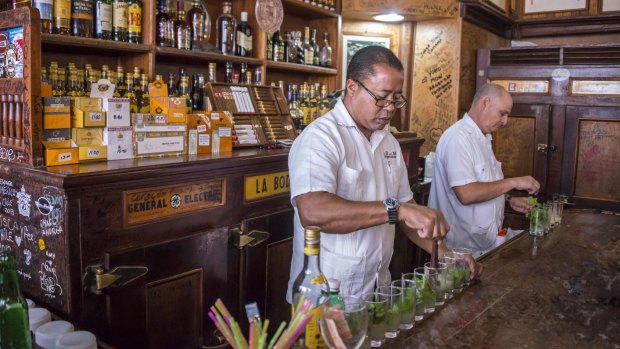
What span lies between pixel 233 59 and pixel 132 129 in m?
1.00

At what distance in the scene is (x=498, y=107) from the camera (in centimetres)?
300

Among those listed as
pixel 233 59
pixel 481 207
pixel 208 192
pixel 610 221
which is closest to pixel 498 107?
pixel 481 207

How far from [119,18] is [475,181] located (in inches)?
74.8

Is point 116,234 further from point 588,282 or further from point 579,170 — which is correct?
point 579,170

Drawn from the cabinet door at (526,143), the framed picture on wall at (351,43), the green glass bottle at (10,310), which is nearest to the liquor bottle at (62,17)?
the green glass bottle at (10,310)

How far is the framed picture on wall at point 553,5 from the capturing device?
522cm

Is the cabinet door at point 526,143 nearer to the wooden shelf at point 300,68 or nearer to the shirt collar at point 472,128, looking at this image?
the wooden shelf at point 300,68

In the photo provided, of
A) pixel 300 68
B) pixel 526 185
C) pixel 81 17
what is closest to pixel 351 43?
pixel 300 68

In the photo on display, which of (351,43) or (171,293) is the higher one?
(351,43)

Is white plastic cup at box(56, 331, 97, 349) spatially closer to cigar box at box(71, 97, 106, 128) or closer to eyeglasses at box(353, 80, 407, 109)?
cigar box at box(71, 97, 106, 128)

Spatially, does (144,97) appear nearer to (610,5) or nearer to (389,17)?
(389,17)

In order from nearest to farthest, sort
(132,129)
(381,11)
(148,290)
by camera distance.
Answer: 1. (148,290)
2. (132,129)
3. (381,11)

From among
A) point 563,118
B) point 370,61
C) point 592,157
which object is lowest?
point 592,157

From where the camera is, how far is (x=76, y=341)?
131 centimetres
